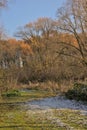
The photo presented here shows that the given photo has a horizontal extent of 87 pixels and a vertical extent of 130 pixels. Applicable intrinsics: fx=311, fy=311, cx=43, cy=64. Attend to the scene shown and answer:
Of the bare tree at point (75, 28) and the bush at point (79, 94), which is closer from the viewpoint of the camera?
the bush at point (79, 94)

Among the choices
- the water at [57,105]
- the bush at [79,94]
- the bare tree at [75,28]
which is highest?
the bare tree at [75,28]

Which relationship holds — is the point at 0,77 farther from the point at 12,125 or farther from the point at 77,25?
the point at 77,25

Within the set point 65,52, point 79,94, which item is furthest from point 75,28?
point 79,94

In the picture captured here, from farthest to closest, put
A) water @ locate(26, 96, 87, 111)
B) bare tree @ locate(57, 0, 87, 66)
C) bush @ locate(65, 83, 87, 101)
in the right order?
bare tree @ locate(57, 0, 87, 66) < bush @ locate(65, 83, 87, 101) < water @ locate(26, 96, 87, 111)

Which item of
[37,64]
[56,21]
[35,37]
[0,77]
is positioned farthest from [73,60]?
[0,77]

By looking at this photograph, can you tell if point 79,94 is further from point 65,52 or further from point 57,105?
point 65,52

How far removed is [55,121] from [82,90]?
9231 mm

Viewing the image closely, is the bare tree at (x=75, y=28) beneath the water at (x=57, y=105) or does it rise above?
above

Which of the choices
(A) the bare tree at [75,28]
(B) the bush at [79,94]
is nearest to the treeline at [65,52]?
(A) the bare tree at [75,28]

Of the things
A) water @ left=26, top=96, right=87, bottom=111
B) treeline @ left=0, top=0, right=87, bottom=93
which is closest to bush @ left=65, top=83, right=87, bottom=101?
water @ left=26, top=96, right=87, bottom=111

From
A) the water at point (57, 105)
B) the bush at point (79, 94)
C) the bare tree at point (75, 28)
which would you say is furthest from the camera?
the bare tree at point (75, 28)

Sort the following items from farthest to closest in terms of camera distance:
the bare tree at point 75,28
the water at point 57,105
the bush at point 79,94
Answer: the bare tree at point 75,28 → the bush at point 79,94 → the water at point 57,105

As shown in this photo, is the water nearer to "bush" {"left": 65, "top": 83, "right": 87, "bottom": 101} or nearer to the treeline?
"bush" {"left": 65, "top": 83, "right": 87, "bottom": 101}

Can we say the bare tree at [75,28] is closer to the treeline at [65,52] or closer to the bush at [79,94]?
the treeline at [65,52]
